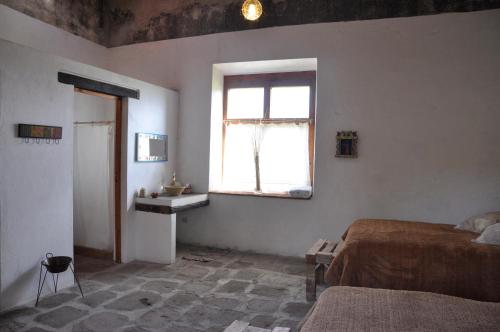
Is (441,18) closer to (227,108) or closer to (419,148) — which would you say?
(419,148)

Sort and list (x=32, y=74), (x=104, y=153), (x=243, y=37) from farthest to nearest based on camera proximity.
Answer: (x=243, y=37), (x=104, y=153), (x=32, y=74)

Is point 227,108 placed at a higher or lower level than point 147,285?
higher

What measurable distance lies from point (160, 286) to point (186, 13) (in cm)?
375

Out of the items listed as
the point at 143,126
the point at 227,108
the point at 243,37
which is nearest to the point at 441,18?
the point at 243,37

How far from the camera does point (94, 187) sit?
469cm

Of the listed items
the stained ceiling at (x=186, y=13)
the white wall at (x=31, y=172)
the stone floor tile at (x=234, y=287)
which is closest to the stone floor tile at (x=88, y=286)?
the white wall at (x=31, y=172)

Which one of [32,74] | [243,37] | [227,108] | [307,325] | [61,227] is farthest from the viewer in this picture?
[227,108]

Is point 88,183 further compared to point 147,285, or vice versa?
point 88,183

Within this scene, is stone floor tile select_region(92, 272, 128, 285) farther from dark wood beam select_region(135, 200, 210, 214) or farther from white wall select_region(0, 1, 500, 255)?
white wall select_region(0, 1, 500, 255)

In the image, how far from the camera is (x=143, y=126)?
182 inches

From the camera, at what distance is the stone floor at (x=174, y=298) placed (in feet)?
9.50

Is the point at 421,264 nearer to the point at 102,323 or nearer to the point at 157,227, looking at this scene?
the point at 102,323

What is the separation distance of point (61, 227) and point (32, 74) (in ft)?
4.68

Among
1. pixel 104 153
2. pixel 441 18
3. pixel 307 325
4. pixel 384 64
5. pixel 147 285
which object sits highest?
pixel 441 18
